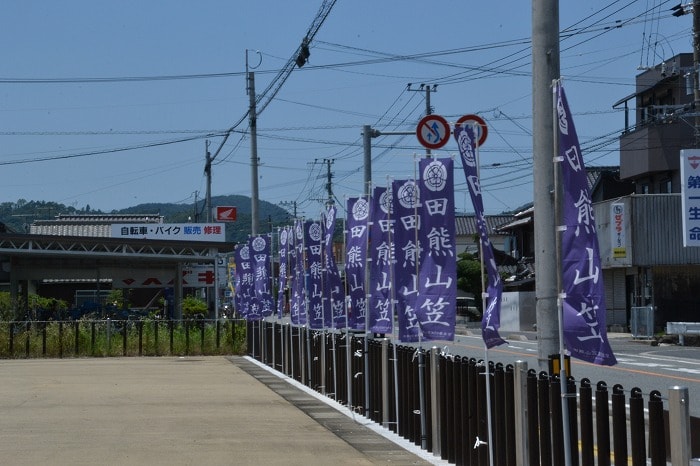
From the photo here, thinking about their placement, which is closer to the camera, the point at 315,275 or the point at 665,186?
the point at 315,275

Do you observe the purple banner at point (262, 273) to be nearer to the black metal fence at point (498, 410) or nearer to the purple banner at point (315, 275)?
the purple banner at point (315, 275)

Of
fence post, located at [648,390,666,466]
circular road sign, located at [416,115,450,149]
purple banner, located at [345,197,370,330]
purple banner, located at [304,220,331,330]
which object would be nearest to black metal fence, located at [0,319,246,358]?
purple banner, located at [304,220,331,330]

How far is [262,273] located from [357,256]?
11.7m

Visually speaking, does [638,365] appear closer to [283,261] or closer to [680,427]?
[283,261]

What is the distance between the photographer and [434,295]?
1088 cm

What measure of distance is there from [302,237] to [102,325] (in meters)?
12.4

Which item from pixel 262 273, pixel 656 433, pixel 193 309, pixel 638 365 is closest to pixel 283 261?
pixel 262 273

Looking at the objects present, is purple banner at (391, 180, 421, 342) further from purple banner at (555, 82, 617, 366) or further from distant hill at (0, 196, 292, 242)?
distant hill at (0, 196, 292, 242)

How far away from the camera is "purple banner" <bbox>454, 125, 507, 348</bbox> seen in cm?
868

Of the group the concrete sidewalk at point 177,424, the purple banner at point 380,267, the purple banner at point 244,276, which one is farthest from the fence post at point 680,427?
the purple banner at point 244,276

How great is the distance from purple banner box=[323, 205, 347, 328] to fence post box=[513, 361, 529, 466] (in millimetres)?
9955

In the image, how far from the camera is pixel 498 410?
871 cm

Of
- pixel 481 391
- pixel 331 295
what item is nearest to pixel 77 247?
pixel 331 295

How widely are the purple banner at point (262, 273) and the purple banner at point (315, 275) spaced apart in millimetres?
6699
